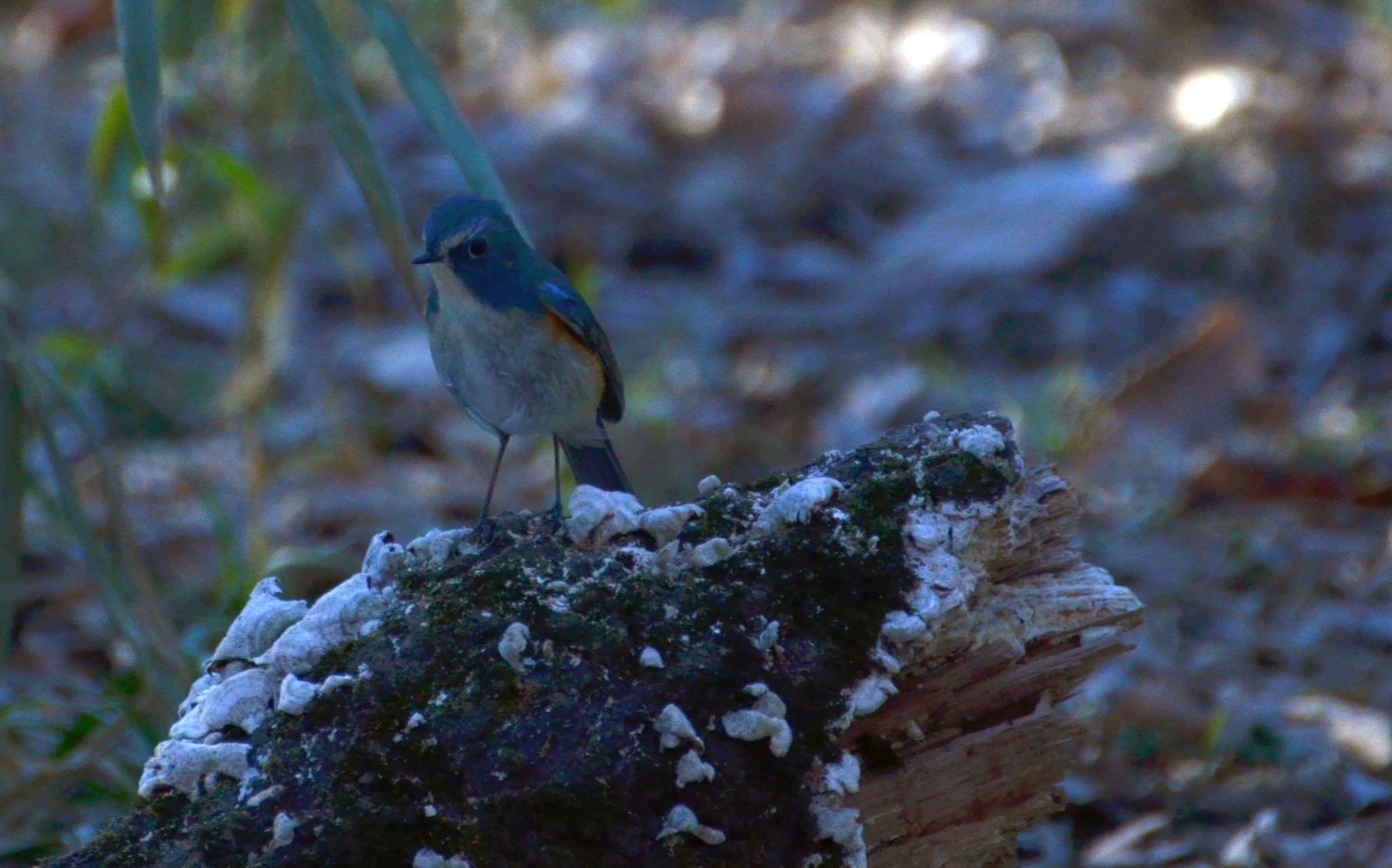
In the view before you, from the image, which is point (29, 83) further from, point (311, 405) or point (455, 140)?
point (455, 140)

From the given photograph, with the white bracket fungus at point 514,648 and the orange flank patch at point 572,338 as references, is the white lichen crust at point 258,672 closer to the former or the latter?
the white bracket fungus at point 514,648

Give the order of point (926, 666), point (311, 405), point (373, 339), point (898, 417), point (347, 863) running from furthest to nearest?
point (373, 339), point (311, 405), point (898, 417), point (926, 666), point (347, 863)

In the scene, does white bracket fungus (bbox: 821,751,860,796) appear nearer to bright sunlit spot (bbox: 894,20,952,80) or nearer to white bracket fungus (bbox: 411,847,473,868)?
white bracket fungus (bbox: 411,847,473,868)

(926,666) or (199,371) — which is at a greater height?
(199,371)

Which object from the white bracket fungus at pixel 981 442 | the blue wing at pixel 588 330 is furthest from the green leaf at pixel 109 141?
the white bracket fungus at pixel 981 442

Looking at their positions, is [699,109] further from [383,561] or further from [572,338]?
[383,561]

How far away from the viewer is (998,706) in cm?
220

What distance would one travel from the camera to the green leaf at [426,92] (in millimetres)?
2822

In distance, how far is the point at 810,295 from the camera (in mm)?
7051

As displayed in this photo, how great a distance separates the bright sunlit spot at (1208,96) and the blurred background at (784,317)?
0.03 metres

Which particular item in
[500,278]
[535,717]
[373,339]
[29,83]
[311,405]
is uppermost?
[29,83]

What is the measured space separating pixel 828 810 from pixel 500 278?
4.90ft

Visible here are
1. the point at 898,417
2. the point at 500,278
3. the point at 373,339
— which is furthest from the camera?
the point at 373,339

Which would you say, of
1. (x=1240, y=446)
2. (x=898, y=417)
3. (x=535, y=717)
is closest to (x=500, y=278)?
(x=535, y=717)
